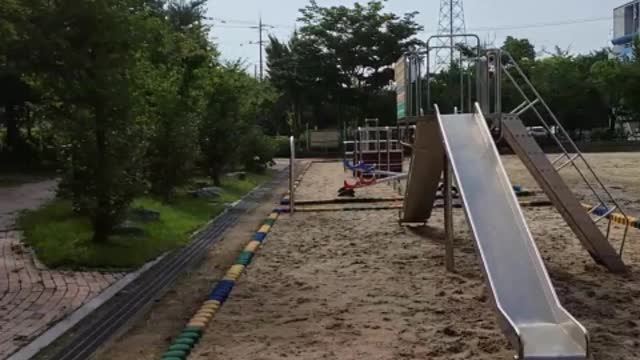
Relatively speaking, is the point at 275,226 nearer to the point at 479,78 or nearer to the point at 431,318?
the point at 479,78

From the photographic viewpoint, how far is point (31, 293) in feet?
26.5

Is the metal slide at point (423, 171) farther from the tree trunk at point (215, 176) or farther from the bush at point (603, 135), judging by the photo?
the bush at point (603, 135)

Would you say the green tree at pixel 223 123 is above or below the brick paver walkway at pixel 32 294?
above

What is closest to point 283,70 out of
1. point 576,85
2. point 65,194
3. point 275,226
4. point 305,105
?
point 305,105

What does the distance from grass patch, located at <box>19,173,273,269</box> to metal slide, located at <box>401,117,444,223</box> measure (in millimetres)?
3629

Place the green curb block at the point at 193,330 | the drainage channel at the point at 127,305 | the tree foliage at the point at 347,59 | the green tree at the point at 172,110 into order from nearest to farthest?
1. the drainage channel at the point at 127,305
2. the green curb block at the point at 193,330
3. the green tree at the point at 172,110
4. the tree foliage at the point at 347,59

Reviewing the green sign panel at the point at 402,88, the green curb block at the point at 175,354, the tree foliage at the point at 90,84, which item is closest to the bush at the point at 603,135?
the green sign panel at the point at 402,88

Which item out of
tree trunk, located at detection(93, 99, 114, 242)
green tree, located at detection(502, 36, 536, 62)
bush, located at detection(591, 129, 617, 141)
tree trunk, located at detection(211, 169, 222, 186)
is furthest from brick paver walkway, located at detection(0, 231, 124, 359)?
green tree, located at detection(502, 36, 536, 62)

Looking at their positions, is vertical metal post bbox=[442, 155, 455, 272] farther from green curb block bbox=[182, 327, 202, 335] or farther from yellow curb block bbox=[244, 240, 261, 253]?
green curb block bbox=[182, 327, 202, 335]

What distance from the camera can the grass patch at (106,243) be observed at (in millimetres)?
9891

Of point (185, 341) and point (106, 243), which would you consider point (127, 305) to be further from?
point (106, 243)

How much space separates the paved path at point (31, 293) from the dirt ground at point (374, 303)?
766 mm

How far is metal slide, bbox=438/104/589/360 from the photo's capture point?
554cm

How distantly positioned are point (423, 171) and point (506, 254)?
5.58m
